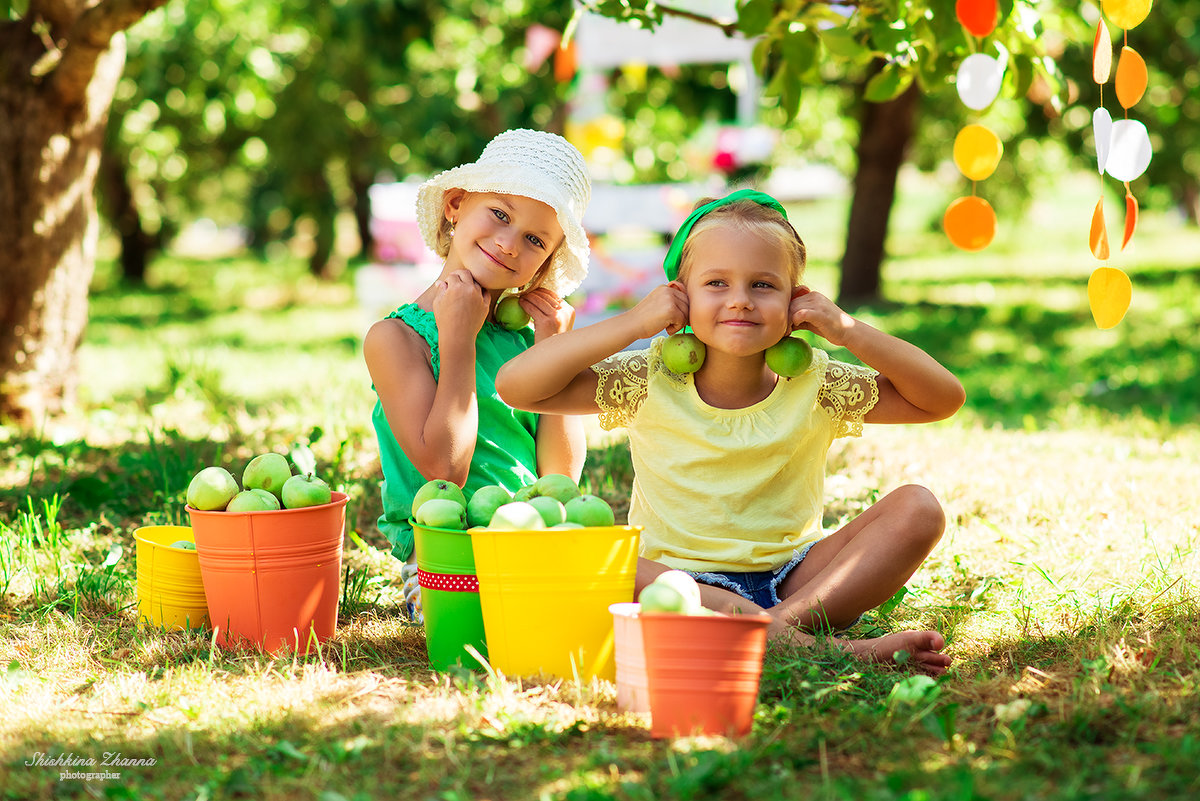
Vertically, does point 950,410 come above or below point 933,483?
above

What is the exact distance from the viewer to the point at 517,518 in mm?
2352

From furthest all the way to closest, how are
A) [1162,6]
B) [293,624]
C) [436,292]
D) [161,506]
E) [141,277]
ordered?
[141,277], [1162,6], [161,506], [436,292], [293,624]

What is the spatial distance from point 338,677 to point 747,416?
1.18 metres

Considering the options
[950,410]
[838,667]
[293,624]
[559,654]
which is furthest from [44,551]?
[950,410]

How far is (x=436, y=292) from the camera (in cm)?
303

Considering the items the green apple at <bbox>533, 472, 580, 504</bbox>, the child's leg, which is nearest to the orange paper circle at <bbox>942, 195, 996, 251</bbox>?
the child's leg

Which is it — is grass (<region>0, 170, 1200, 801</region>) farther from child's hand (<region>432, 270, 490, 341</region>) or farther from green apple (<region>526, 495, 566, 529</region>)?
child's hand (<region>432, 270, 490, 341</region>)

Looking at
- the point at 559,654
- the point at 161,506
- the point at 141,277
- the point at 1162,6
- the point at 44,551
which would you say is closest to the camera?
the point at 559,654

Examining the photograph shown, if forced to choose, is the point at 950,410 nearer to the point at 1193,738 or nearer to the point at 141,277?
the point at 1193,738

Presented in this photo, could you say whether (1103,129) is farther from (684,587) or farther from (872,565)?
(684,587)

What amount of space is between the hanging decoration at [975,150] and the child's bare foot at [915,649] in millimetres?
1040

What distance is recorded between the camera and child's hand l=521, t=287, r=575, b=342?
10.3ft

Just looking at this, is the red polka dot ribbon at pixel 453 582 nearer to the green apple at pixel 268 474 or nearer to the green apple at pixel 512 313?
the green apple at pixel 268 474

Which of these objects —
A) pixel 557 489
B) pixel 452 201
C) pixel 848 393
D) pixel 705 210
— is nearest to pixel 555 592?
pixel 557 489
